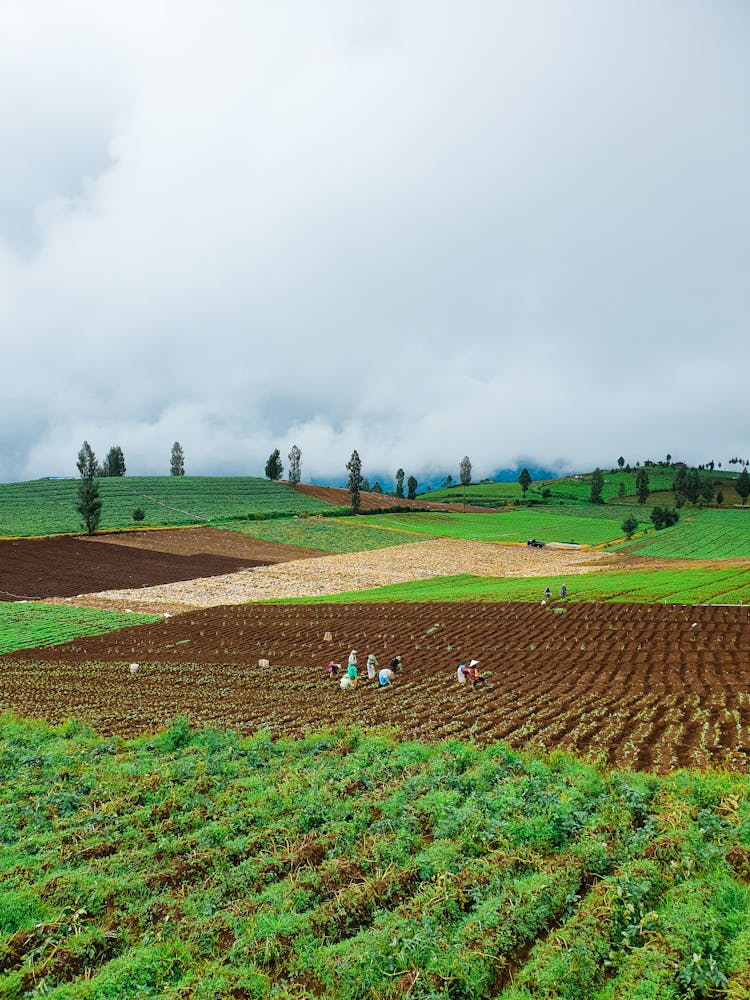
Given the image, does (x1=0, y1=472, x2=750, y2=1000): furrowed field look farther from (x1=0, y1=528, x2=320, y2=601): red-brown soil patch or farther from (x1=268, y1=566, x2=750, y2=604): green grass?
(x1=0, y1=528, x2=320, y2=601): red-brown soil patch

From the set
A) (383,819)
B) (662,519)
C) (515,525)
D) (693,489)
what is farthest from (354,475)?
(383,819)

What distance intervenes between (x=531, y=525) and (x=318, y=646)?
10345cm

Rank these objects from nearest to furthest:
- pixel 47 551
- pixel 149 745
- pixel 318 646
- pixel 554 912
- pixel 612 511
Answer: pixel 554 912
pixel 149 745
pixel 318 646
pixel 47 551
pixel 612 511

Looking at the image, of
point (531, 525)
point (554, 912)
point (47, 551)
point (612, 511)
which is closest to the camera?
point (554, 912)

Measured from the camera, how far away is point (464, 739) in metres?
16.9

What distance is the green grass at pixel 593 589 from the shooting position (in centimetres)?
4350

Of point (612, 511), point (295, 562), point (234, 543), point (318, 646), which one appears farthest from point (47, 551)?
point (612, 511)

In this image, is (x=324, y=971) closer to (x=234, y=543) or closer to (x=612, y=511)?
(x=234, y=543)

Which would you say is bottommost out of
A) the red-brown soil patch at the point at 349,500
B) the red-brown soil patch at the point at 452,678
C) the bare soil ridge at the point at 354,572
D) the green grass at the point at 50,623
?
the bare soil ridge at the point at 354,572

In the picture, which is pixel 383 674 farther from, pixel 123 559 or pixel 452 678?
pixel 123 559

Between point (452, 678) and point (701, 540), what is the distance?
302ft

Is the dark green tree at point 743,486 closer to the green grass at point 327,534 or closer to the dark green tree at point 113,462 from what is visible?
the green grass at point 327,534

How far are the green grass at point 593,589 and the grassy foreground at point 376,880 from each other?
33.6 m

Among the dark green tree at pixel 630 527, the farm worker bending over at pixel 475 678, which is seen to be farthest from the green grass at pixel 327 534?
the farm worker bending over at pixel 475 678
